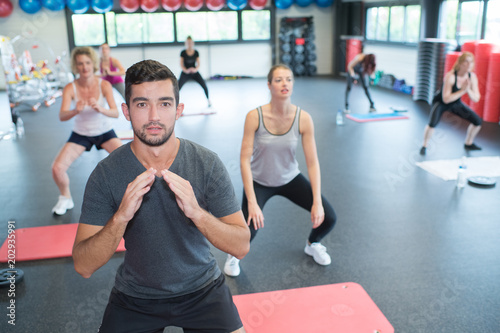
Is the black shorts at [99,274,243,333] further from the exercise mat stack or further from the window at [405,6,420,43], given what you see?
the window at [405,6,420,43]

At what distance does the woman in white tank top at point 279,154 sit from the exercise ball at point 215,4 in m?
10.2

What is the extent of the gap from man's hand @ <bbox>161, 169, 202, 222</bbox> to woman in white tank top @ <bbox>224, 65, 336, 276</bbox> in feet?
4.05

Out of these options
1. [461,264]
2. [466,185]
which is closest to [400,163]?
[466,185]

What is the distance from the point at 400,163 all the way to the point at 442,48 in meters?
4.24

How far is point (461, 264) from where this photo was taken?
3.16m

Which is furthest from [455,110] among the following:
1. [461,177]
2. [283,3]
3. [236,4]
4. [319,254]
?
[283,3]

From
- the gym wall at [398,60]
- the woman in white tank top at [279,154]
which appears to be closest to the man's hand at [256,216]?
the woman in white tank top at [279,154]

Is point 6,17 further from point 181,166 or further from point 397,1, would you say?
point 181,166

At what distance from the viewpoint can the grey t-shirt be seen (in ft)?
5.09

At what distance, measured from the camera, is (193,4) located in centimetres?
1220

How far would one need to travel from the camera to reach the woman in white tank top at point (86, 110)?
3.71 m

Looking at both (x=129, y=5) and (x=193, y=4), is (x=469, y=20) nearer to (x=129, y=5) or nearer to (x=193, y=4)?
(x=193, y=4)

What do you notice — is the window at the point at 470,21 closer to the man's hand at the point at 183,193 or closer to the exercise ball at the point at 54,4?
the man's hand at the point at 183,193

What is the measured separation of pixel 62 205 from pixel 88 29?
9883 millimetres
